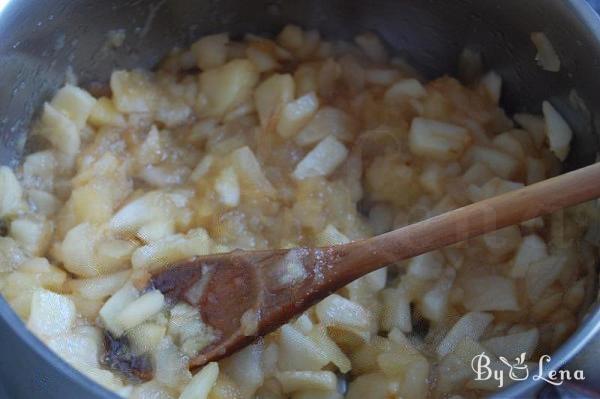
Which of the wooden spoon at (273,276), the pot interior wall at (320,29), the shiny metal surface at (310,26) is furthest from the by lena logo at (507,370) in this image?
the pot interior wall at (320,29)

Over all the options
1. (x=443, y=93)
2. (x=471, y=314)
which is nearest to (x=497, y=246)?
(x=471, y=314)

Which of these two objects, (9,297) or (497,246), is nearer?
(9,297)

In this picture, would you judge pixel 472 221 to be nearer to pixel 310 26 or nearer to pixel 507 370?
pixel 507 370

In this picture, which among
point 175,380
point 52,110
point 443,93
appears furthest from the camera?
point 443,93

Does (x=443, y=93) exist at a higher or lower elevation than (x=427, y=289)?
higher

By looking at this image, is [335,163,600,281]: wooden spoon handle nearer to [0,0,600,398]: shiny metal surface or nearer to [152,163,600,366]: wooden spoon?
[152,163,600,366]: wooden spoon

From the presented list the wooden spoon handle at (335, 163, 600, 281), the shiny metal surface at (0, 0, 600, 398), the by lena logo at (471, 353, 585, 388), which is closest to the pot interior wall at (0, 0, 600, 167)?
the shiny metal surface at (0, 0, 600, 398)

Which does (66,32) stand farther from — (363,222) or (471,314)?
(471,314)
